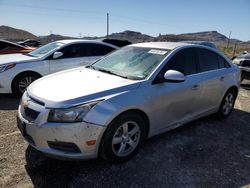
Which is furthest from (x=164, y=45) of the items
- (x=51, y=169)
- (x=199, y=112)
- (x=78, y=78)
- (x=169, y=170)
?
(x=51, y=169)

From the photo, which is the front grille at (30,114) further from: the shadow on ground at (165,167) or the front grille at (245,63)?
the front grille at (245,63)

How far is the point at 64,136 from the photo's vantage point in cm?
288

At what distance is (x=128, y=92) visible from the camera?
327 cm

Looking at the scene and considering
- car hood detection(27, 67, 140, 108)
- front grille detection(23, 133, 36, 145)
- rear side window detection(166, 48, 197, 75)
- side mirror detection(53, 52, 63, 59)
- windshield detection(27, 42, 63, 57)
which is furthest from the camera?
windshield detection(27, 42, 63, 57)

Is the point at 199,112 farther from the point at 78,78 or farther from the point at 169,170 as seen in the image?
the point at 78,78

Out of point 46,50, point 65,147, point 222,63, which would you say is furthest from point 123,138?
point 46,50

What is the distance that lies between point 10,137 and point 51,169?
1.30 meters

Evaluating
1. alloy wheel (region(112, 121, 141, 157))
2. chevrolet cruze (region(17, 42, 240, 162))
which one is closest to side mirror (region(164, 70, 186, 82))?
chevrolet cruze (region(17, 42, 240, 162))

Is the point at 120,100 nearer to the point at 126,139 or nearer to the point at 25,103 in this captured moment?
the point at 126,139

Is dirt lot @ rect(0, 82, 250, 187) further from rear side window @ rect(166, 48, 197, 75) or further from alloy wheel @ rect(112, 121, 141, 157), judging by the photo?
rear side window @ rect(166, 48, 197, 75)

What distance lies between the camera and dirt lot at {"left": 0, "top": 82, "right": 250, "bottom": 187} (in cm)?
304

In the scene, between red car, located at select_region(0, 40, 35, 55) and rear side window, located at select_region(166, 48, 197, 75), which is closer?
rear side window, located at select_region(166, 48, 197, 75)

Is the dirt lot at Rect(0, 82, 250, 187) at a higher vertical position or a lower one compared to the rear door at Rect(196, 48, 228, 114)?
lower

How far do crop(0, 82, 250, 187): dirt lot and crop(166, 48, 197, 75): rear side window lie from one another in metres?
1.16
